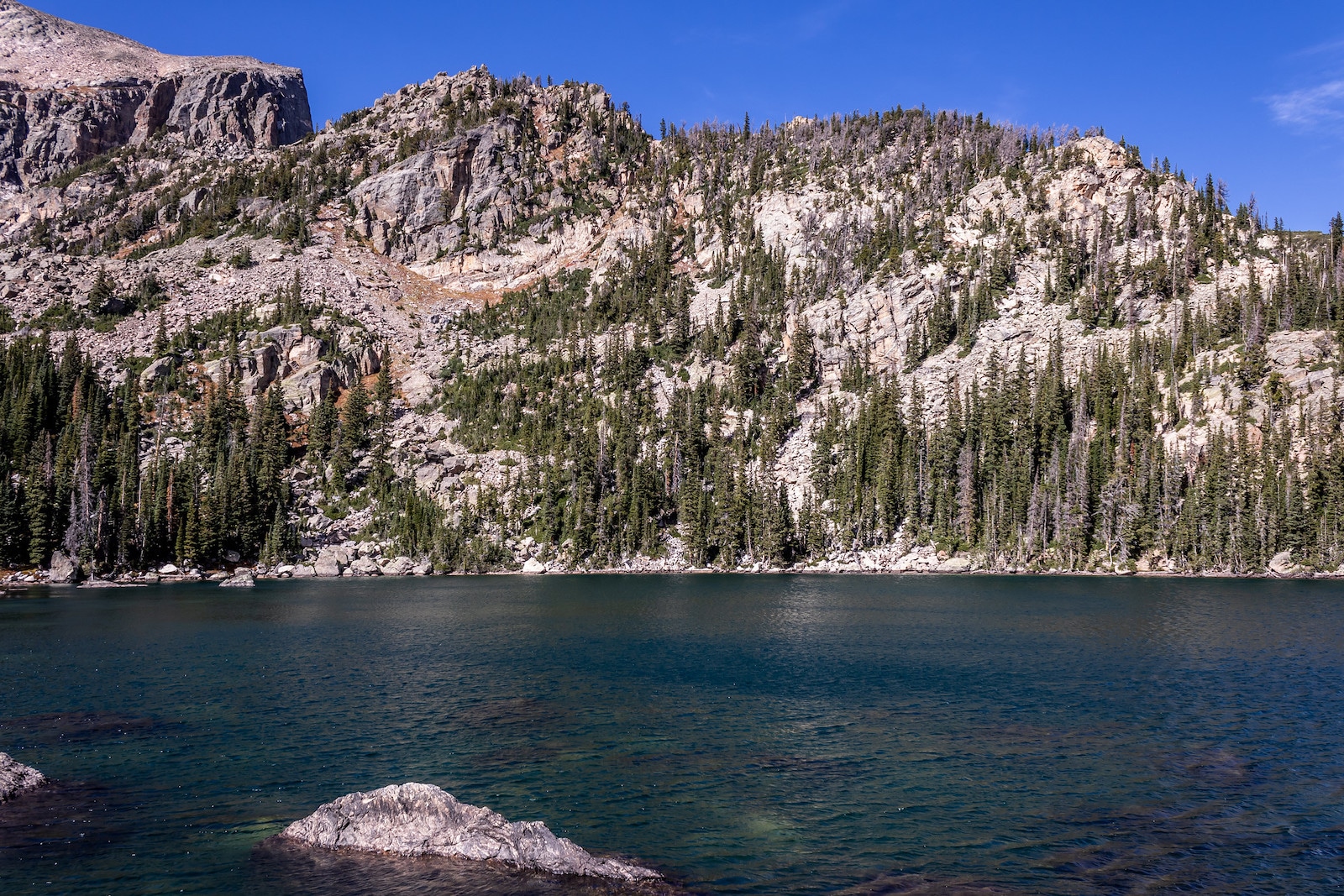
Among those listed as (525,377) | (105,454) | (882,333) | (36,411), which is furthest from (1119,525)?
(36,411)

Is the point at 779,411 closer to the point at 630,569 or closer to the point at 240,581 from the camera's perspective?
the point at 630,569

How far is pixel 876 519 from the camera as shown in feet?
458

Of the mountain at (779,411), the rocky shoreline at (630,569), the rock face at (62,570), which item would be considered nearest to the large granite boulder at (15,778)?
the rocky shoreline at (630,569)

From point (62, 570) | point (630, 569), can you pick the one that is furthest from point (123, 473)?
point (630, 569)

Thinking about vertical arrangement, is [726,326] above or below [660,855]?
above

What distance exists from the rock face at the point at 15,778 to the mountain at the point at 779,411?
10548cm

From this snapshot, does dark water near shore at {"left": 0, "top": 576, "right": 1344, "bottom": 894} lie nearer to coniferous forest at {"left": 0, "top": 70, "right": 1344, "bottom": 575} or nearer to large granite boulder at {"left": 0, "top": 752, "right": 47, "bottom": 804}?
large granite boulder at {"left": 0, "top": 752, "right": 47, "bottom": 804}

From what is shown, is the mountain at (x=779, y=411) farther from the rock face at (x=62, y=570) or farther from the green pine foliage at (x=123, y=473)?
the rock face at (x=62, y=570)

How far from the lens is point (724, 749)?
31281 millimetres

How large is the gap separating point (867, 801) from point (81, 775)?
84.8 ft

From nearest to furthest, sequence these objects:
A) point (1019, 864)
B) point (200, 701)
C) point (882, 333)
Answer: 1. point (1019, 864)
2. point (200, 701)
3. point (882, 333)

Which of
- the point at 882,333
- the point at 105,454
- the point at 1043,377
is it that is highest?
the point at 882,333

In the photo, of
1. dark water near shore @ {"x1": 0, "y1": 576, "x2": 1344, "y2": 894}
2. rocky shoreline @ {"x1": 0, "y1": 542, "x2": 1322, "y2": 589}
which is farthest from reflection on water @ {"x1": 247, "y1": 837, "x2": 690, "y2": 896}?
rocky shoreline @ {"x1": 0, "y1": 542, "x2": 1322, "y2": 589}

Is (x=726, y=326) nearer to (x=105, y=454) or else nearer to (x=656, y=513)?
(x=656, y=513)
